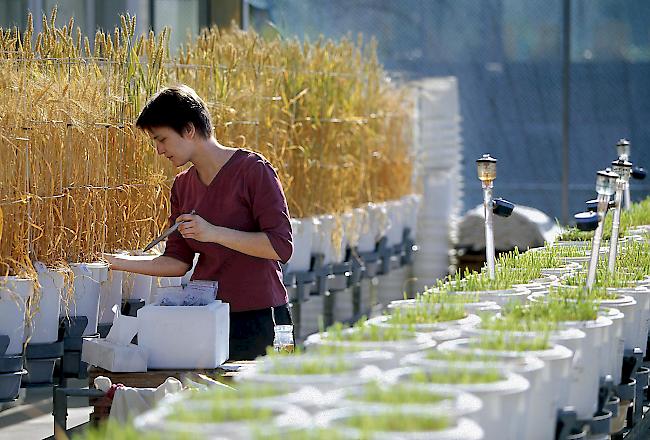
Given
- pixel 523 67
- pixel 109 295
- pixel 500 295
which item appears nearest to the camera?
pixel 500 295

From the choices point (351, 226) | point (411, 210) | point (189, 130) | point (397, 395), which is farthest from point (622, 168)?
point (411, 210)

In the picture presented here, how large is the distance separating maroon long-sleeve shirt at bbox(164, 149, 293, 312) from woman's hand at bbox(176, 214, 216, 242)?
0.17m

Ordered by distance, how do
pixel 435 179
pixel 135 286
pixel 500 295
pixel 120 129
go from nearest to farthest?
1. pixel 500 295
2. pixel 135 286
3. pixel 120 129
4. pixel 435 179

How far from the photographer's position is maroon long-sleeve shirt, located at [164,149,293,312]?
10.9 feet

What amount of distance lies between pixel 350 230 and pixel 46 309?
291 cm

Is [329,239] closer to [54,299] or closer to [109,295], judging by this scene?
[109,295]

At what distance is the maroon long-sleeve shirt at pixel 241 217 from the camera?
3.32 meters

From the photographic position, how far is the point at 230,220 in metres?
3.36

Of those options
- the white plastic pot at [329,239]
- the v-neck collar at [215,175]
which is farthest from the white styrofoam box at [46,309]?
the white plastic pot at [329,239]

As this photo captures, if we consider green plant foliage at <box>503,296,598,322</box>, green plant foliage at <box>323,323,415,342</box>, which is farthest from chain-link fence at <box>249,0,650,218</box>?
green plant foliage at <box>323,323,415,342</box>

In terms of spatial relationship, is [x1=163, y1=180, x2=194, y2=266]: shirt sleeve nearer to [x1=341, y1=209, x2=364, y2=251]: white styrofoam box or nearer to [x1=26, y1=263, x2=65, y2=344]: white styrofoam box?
[x1=26, y1=263, x2=65, y2=344]: white styrofoam box

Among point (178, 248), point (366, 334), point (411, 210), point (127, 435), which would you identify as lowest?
point (127, 435)

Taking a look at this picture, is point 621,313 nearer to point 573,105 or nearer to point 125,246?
point 125,246

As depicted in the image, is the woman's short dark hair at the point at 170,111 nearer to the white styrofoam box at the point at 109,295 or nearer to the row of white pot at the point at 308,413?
the white styrofoam box at the point at 109,295
